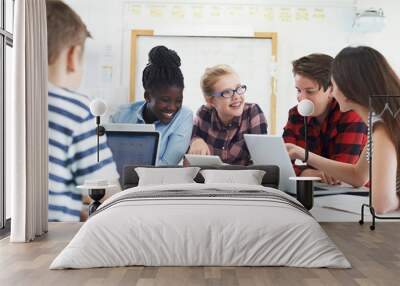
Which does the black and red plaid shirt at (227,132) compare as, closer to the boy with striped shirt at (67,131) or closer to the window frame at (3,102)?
the boy with striped shirt at (67,131)

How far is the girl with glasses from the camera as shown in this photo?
6531 mm

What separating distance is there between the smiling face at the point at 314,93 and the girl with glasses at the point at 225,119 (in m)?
0.56

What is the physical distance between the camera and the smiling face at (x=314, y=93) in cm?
654

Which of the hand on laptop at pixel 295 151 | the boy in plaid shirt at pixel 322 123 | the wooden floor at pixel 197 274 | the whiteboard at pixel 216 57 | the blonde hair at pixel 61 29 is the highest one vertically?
the blonde hair at pixel 61 29

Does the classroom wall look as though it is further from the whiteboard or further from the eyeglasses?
the eyeglasses

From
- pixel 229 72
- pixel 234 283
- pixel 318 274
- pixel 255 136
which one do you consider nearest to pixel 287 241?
pixel 318 274

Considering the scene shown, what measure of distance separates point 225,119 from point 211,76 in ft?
1.82

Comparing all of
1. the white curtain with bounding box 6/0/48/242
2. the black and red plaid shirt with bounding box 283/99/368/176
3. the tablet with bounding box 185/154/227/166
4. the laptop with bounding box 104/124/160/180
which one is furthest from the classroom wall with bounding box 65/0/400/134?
the white curtain with bounding box 6/0/48/242

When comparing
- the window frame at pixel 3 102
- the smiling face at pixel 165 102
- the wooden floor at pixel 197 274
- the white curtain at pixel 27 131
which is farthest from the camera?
the smiling face at pixel 165 102

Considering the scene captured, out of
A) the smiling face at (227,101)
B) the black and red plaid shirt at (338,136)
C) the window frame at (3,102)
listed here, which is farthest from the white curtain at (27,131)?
the black and red plaid shirt at (338,136)

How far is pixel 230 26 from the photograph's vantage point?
6.63 meters

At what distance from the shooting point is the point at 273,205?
440 centimetres

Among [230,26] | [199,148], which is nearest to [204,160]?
[199,148]

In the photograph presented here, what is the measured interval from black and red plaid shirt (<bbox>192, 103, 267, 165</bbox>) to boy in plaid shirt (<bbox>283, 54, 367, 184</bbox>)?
1.48ft
